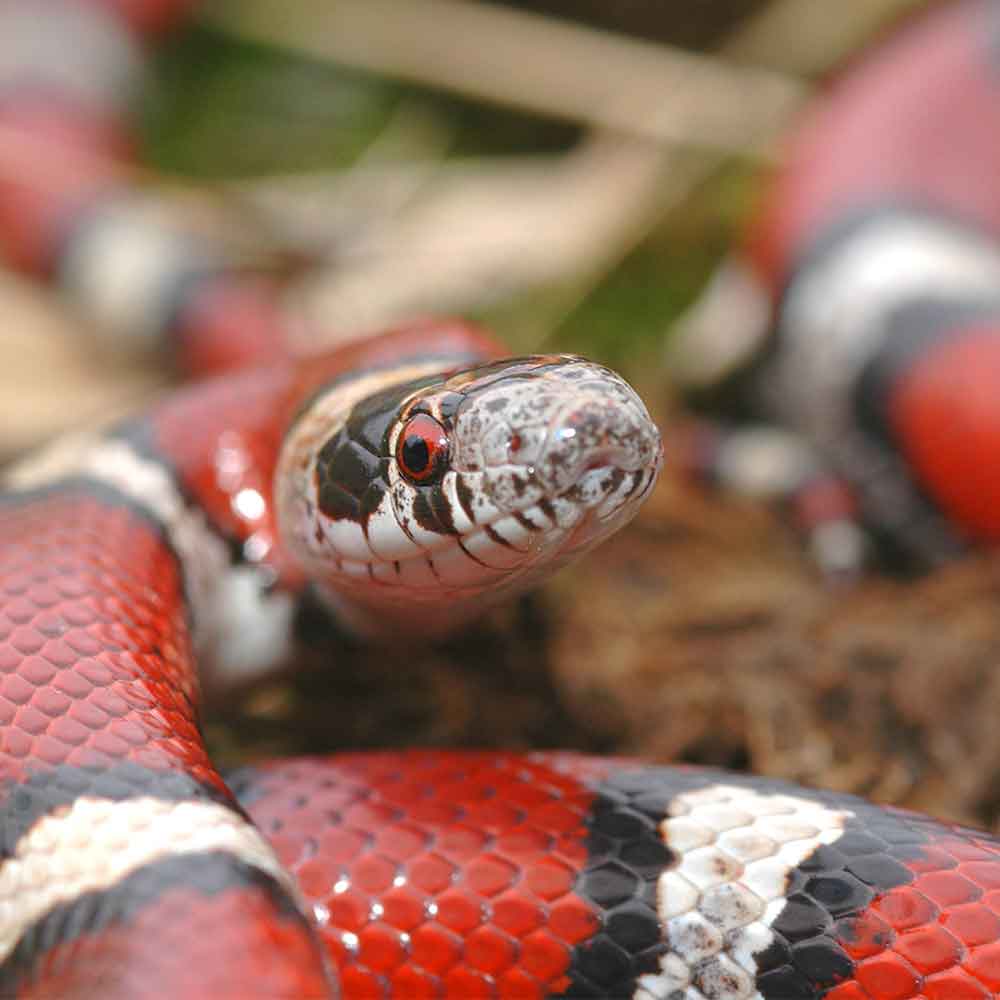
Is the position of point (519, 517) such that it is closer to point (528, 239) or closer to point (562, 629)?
point (562, 629)

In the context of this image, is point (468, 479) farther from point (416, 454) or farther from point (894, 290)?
point (894, 290)

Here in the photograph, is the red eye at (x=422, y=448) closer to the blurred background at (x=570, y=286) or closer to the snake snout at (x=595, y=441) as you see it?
the snake snout at (x=595, y=441)

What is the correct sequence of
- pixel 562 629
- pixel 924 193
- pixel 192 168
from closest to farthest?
pixel 562 629 → pixel 924 193 → pixel 192 168

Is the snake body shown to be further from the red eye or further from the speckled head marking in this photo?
the red eye

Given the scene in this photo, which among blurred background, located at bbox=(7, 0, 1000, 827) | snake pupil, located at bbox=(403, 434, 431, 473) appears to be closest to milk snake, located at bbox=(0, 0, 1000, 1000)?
snake pupil, located at bbox=(403, 434, 431, 473)

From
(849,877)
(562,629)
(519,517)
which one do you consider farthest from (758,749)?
(519,517)

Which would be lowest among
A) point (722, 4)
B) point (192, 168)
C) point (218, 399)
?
point (218, 399)

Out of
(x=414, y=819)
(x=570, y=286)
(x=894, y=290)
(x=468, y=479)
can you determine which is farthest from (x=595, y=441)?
(x=570, y=286)
